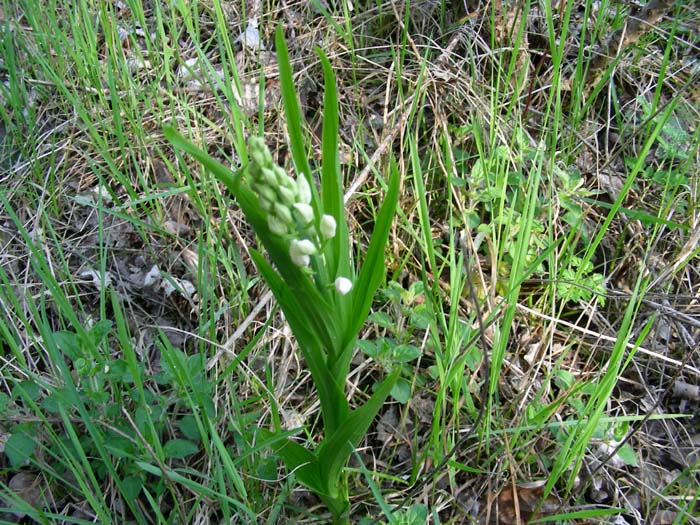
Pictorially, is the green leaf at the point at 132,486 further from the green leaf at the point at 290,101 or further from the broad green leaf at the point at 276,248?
the green leaf at the point at 290,101

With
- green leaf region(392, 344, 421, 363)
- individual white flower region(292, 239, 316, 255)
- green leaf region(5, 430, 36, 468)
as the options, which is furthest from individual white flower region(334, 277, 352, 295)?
green leaf region(5, 430, 36, 468)

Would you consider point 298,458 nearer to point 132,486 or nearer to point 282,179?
point 132,486

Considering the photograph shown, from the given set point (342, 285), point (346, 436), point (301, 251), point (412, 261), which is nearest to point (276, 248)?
point (301, 251)

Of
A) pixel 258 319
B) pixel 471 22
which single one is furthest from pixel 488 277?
pixel 471 22

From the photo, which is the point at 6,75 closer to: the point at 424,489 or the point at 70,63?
the point at 70,63

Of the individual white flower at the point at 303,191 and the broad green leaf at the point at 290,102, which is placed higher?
the broad green leaf at the point at 290,102

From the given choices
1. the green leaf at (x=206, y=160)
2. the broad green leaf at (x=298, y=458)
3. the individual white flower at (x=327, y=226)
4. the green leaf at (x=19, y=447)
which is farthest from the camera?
the green leaf at (x=19, y=447)

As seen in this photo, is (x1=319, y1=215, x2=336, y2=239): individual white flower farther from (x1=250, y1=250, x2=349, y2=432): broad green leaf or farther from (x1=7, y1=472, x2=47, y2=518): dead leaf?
(x1=7, y1=472, x2=47, y2=518): dead leaf

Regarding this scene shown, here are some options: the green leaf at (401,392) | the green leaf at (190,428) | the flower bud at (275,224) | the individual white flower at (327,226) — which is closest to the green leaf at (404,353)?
the green leaf at (401,392)
